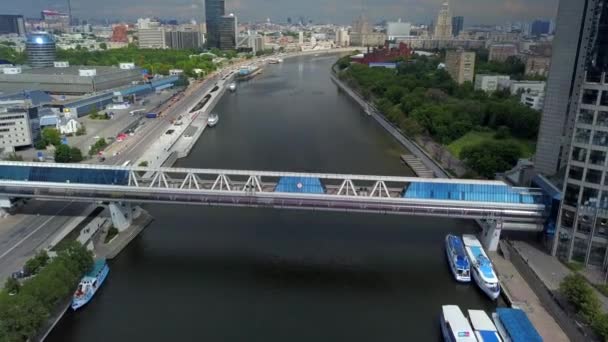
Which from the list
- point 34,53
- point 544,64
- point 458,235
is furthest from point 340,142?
point 34,53

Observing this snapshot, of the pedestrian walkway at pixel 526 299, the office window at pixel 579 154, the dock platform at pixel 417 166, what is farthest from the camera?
the dock platform at pixel 417 166

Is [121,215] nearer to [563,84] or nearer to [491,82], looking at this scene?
[563,84]

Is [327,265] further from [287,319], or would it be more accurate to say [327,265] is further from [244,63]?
[244,63]

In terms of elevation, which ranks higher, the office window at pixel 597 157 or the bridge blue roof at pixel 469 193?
the office window at pixel 597 157

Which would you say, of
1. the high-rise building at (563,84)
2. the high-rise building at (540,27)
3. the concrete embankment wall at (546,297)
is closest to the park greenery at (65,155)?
the concrete embankment wall at (546,297)

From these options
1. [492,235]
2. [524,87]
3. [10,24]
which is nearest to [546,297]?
[492,235]

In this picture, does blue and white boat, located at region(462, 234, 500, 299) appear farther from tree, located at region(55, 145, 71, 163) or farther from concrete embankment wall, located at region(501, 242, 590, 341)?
tree, located at region(55, 145, 71, 163)

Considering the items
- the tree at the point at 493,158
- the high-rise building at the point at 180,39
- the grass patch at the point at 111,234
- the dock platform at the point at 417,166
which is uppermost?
the high-rise building at the point at 180,39

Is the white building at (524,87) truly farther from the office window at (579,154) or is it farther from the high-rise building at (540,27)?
the high-rise building at (540,27)
